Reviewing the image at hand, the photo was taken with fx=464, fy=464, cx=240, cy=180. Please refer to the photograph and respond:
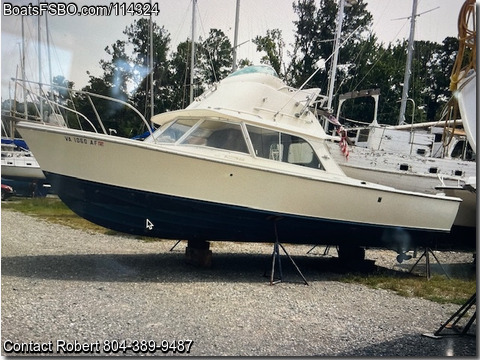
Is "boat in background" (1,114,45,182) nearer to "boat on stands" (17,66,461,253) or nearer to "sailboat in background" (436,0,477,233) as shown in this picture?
"boat on stands" (17,66,461,253)

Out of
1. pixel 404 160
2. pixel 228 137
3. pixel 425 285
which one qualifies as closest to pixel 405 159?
pixel 404 160

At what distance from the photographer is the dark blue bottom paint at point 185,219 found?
4.57m

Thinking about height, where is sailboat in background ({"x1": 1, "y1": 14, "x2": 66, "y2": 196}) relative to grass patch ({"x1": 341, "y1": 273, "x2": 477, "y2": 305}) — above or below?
above

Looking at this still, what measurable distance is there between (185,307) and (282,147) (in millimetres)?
2197

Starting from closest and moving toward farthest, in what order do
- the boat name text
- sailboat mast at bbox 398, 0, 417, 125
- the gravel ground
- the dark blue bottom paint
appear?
the gravel ground < sailboat mast at bbox 398, 0, 417, 125 < the boat name text < the dark blue bottom paint

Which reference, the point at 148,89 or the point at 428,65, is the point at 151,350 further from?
the point at 428,65

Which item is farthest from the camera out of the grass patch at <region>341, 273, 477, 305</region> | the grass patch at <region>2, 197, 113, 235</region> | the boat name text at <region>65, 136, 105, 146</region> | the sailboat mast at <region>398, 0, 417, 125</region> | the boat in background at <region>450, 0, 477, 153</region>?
the grass patch at <region>341, 273, 477, 305</region>

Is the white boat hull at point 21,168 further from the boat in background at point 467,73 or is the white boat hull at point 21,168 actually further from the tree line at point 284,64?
the boat in background at point 467,73

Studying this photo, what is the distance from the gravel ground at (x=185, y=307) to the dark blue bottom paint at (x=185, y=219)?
1.38 ft

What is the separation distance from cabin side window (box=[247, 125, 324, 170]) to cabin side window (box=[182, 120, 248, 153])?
14cm

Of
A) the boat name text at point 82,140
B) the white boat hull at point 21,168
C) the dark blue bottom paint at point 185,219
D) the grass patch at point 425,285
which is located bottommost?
the grass patch at point 425,285

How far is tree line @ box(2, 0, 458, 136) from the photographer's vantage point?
421cm

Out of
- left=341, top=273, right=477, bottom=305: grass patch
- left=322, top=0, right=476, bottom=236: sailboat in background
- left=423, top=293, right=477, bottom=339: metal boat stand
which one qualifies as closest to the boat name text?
left=341, top=273, right=477, bottom=305: grass patch

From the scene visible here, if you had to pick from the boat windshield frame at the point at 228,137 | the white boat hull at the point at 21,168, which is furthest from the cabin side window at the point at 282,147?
the white boat hull at the point at 21,168
